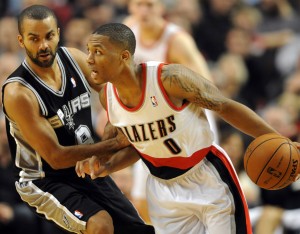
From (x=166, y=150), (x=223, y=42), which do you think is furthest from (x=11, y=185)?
(x=223, y=42)

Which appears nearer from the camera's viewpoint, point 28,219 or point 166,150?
point 166,150

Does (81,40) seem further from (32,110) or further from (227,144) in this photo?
(32,110)

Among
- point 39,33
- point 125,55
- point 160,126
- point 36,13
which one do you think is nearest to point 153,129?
point 160,126

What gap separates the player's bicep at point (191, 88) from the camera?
19.2ft

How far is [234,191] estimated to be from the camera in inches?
245

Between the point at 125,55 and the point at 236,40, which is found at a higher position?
the point at 125,55

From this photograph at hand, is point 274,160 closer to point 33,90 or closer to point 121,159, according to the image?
point 121,159

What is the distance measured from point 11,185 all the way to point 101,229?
3.67 metres

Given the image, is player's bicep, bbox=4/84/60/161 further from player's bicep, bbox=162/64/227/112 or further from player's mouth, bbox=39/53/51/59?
player's bicep, bbox=162/64/227/112

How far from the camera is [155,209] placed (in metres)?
A: 6.38

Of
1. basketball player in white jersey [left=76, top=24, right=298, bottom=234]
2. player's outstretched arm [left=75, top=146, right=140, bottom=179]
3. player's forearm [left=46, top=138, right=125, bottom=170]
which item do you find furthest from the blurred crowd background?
basketball player in white jersey [left=76, top=24, right=298, bottom=234]

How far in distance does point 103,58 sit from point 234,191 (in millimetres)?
1371

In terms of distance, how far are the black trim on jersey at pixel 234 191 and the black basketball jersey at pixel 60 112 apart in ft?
3.40

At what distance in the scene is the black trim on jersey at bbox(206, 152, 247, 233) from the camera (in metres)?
6.15
